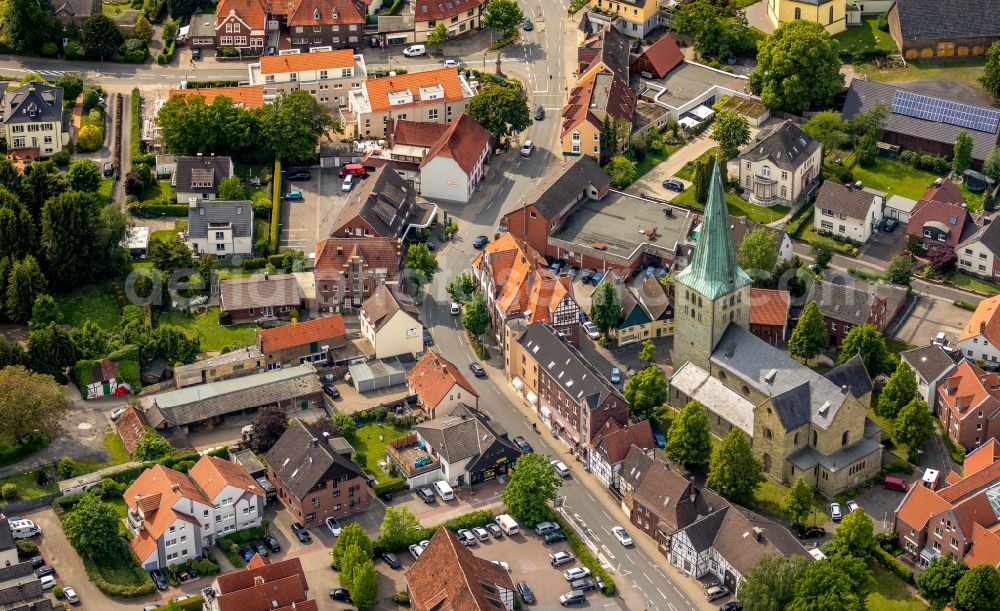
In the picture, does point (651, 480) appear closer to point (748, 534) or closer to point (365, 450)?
point (748, 534)

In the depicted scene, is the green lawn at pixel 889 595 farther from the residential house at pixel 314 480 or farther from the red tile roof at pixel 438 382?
the residential house at pixel 314 480

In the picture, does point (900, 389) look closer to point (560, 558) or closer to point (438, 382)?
point (560, 558)

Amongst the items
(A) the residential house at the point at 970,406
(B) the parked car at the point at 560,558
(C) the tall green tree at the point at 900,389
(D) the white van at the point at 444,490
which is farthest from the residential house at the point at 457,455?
(A) the residential house at the point at 970,406

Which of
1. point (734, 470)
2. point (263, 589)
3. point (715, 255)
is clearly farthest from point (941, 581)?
point (263, 589)

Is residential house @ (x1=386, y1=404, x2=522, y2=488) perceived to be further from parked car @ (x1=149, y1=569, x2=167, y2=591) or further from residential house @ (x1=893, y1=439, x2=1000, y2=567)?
residential house @ (x1=893, y1=439, x2=1000, y2=567)

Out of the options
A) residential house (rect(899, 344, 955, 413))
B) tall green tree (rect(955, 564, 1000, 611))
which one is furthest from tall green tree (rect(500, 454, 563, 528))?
residential house (rect(899, 344, 955, 413))
